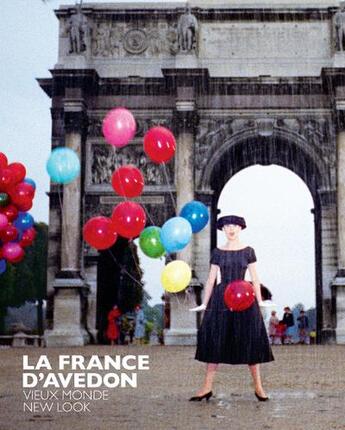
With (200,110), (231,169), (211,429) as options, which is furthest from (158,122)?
(211,429)

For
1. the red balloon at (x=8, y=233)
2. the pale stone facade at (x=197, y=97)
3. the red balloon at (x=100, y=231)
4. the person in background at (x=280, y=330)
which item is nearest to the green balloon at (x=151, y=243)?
the red balloon at (x=100, y=231)

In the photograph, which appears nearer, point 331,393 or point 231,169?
point 331,393

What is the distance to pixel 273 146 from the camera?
2731cm

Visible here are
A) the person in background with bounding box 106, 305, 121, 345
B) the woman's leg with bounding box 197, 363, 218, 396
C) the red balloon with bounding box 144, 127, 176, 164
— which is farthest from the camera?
the person in background with bounding box 106, 305, 121, 345

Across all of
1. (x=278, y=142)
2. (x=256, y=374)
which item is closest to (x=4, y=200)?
(x=256, y=374)

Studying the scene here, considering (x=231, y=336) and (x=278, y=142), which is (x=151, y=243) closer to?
(x=231, y=336)

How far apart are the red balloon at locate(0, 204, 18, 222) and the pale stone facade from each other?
31.4ft

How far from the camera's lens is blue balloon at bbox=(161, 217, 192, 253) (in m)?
10.7

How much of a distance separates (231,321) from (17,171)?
27.8 feet

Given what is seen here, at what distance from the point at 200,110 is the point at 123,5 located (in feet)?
11.9

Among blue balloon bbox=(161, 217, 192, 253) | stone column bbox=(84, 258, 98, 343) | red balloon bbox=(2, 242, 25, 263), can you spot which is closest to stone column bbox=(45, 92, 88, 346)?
stone column bbox=(84, 258, 98, 343)

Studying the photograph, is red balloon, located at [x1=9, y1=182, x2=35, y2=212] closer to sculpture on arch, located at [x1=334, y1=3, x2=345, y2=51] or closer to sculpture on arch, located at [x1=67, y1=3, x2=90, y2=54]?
sculpture on arch, located at [x1=67, y1=3, x2=90, y2=54]

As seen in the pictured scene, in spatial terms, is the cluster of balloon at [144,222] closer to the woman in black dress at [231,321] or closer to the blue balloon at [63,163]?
the blue balloon at [63,163]

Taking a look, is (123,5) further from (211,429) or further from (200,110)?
(211,429)
